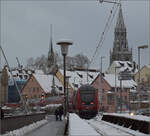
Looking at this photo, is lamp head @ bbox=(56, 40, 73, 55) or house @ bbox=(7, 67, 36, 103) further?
house @ bbox=(7, 67, 36, 103)

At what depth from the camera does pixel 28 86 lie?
93875 mm

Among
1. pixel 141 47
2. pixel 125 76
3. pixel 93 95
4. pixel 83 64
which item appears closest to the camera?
pixel 93 95

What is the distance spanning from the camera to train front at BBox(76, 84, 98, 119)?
37750 mm

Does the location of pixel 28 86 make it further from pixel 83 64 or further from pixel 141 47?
pixel 141 47

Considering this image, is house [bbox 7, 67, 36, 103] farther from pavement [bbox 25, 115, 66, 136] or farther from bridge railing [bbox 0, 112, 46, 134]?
bridge railing [bbox 0, 112, 46, 134]

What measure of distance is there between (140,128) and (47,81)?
238 ft

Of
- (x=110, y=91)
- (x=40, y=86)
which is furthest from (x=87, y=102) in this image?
(x=110, y=91)

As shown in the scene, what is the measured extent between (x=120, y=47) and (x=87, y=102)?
119687 mm

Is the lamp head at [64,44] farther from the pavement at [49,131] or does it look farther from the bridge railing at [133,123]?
the bridge railing at [133,123]

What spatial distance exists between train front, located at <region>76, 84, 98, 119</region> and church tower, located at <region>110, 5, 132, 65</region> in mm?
108600

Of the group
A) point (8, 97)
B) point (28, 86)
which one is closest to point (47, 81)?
point (28, 86)

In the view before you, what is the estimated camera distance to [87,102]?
1496 inches

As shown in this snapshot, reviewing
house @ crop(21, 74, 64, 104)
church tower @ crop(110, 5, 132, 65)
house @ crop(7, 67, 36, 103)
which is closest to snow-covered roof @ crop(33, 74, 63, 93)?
house @ crop(21, 74, 64, 104)

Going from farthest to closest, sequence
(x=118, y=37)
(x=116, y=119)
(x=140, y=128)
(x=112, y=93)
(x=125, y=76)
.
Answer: (x=118, y=37)
(x=112, y=93)
(x=125, y=76)
(x=116, y=119)
(x=140, y=128)
